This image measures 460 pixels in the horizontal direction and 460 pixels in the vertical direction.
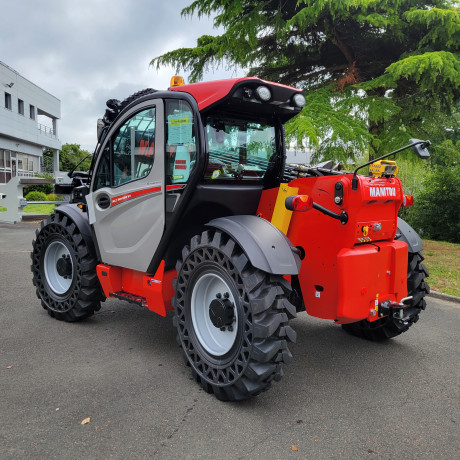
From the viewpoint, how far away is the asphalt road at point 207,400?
272 centimetres

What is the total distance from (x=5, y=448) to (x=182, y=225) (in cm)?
204

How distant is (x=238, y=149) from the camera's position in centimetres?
389

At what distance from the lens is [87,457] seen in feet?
8.51

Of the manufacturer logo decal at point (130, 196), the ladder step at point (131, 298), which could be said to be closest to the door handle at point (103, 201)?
the manufacturer logo decal at point (130, 196)

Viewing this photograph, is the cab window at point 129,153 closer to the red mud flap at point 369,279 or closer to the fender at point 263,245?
the fender at point 263,245

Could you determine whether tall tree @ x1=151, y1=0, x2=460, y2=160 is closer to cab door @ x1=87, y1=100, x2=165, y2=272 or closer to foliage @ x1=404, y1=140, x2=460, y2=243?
foliage @ x1=404, y1=140, x2=460, y2=243

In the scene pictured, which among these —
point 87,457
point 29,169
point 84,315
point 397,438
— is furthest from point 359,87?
point 29,169

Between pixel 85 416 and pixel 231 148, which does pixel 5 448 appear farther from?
pixel 231 148

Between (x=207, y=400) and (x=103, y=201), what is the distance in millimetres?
2290

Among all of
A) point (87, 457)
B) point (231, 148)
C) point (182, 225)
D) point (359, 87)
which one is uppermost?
point (359, 87)

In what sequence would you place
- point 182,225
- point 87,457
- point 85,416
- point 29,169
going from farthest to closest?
1. point 29,169
2. point 182,225
3. point 85,416
4. point 87,457

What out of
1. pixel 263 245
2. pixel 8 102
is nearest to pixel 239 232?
pixel 263 245

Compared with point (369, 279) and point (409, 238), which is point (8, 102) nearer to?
point (409, 238)

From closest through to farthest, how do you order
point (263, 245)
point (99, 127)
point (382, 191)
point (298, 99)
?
1. point (263, 245)
2. point (382, 191)
3. point (298, 99)
4. point (99, 127)
